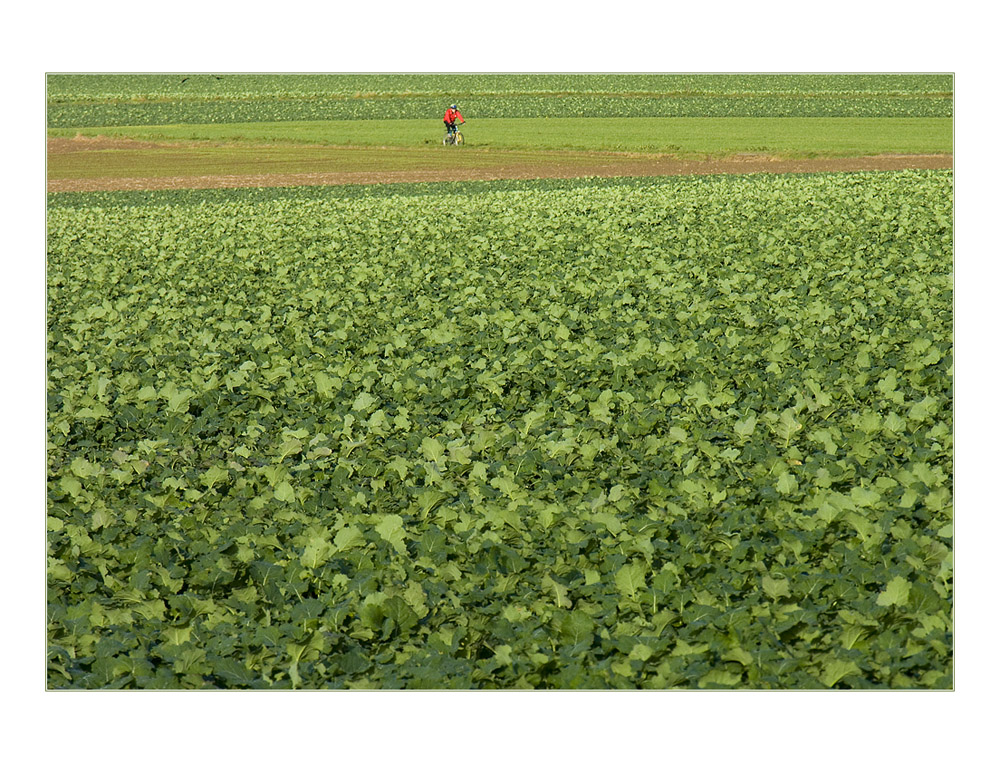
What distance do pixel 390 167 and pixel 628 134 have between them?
23.0 ft

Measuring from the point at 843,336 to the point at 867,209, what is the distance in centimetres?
791

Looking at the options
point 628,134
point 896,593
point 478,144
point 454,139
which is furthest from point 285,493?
point 454,139

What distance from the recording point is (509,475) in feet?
20.9

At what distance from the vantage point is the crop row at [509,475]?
4.66 m

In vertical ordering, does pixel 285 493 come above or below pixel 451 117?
below

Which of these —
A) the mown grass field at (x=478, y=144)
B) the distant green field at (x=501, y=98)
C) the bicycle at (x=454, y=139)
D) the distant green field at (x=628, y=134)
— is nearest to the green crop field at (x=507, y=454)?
the mown grass field at (x=478, y=144)

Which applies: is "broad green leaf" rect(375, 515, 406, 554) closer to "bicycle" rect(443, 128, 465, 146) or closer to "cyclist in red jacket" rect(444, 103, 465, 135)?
"cyclist in red jacket" rect(444, 103, 465, 135)

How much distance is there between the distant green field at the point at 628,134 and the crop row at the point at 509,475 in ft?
51.0

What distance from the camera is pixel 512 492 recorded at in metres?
6.11

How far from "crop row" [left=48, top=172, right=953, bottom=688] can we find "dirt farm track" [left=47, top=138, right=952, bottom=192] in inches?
495

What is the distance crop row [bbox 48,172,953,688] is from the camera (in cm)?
466

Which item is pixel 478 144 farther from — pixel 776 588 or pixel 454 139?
pixel 776 588

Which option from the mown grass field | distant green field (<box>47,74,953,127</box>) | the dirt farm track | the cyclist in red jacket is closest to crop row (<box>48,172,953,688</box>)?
the dirt farm track

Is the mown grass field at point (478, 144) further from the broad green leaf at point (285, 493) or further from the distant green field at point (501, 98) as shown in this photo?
the broad green leaf at point (285, 493)
